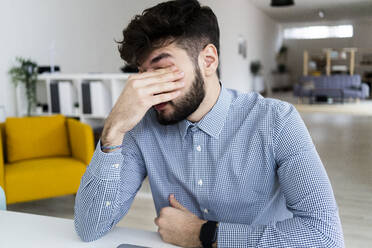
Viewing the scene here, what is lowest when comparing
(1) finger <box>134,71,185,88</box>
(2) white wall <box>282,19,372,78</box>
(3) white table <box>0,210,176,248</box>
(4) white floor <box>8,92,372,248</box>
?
(4) white floor <box>8,92,372,248</box>

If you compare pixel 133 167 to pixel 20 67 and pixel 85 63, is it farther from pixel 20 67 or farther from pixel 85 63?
pixel 85 63

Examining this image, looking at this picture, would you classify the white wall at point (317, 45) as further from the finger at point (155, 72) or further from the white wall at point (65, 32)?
the finger at point (155, 72)

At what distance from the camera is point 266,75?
1260 cm

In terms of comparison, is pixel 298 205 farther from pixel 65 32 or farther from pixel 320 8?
pixel 320 8

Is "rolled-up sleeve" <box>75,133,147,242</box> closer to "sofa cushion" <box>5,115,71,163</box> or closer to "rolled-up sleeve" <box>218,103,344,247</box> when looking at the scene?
"rolled-up sleeve" <box>218,103,344,247</box>

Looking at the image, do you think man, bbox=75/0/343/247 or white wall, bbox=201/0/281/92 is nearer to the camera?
man, bbox=75/0/343/247

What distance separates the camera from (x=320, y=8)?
11156 mm

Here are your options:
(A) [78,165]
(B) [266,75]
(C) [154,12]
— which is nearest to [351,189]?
(A) [78,165]

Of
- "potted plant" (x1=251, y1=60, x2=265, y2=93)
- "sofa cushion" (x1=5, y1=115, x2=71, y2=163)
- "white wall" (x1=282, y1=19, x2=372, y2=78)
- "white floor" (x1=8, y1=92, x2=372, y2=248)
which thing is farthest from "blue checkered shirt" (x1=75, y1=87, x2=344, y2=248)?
"potted plant" (x1=251, y1=60, x2=265, y2=93)

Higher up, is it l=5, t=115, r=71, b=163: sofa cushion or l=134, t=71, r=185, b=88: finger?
l=134, t=71, r=185, b=88: finger

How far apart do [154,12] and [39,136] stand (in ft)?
7.37

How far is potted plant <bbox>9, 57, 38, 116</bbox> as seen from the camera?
331 cm

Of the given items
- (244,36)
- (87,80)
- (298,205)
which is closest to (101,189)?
(298,205)

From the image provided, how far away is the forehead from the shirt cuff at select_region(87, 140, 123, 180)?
0.84 ft
